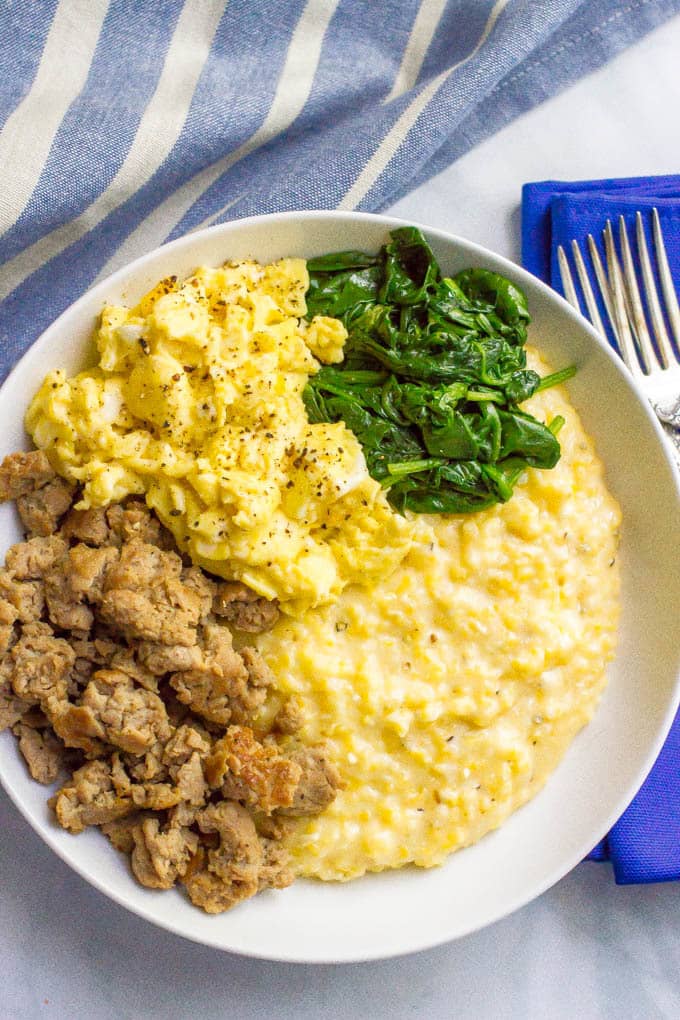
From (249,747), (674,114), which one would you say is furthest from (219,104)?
(249,747)

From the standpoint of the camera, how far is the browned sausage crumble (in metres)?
4.02

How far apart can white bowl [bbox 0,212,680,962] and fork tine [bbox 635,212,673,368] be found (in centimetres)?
52

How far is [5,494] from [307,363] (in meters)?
1.49

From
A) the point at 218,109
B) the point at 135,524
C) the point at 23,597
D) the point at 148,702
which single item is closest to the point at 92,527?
the point at 135,524

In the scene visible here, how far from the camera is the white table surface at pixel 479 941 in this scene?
477 centimetres

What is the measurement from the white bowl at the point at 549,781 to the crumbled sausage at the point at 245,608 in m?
1.06

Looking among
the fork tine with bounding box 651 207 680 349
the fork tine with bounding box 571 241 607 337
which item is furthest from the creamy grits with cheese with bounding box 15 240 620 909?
the fork tine with bounding box 651 207 680 349

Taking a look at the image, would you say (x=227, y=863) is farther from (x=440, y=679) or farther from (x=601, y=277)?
(x=601, y=277)

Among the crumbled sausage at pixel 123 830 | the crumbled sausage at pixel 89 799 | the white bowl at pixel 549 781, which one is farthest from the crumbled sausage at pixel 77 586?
the crumbled sausage at pixel 123 830

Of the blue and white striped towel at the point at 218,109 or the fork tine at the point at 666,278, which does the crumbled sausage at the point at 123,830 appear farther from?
the fork tine at the point at 666,278

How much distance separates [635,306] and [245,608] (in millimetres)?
2616

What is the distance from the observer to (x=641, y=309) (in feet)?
16.4

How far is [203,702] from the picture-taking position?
4.09m

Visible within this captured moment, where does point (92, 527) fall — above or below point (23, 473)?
below
